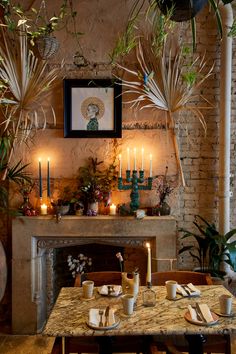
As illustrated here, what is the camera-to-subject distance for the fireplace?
11.6 ft

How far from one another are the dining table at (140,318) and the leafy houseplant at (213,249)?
3.16 feet

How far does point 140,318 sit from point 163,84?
2336 mm

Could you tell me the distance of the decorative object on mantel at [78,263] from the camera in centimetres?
404

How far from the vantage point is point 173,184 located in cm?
372

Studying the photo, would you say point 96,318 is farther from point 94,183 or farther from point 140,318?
point 94,183

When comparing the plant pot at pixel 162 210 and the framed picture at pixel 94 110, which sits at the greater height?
the framed picture at pixel 94 110

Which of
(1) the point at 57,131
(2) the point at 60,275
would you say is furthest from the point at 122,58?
(2) the point at 60,275

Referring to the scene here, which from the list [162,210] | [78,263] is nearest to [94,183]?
[162,210]

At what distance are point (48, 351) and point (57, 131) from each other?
2121 mm

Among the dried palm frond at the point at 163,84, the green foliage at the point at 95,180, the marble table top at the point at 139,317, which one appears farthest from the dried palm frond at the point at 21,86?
the marble table top at the point at 139,317

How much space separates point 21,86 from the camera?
3.52 m

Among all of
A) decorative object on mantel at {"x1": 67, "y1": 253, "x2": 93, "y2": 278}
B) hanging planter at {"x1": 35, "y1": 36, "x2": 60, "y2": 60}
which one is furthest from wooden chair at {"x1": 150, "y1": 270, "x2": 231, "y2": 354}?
hanging planter at {"x1": 35, "y1": 36, "x2": 60, "y2": 60}

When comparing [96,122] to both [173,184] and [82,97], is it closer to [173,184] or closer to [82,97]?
[82,97]

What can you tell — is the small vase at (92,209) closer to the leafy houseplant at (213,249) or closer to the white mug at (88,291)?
the leafy houseplant at (213,249)
